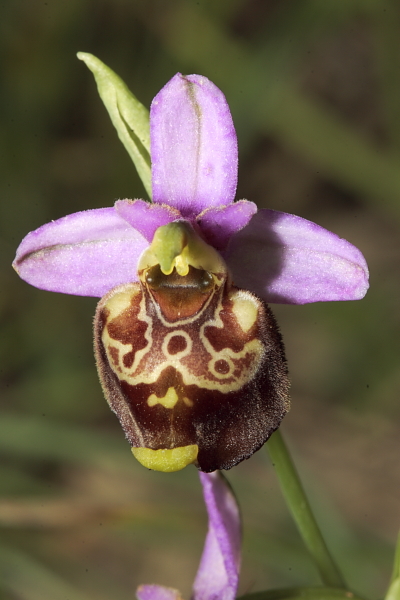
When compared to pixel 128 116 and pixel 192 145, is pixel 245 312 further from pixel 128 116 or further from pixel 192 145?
pixel 128 116

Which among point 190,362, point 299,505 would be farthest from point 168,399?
point 299,505

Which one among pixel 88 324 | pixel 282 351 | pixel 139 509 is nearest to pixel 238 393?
pixel 282 351

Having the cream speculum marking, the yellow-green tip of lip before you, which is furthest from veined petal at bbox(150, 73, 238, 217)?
the yellow-green tip of lip

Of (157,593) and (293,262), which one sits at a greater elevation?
(293,262)

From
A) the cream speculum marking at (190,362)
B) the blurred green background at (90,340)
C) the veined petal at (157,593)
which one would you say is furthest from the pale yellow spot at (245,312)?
the blurred green background at (90,340)

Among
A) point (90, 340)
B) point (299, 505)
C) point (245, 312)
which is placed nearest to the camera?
point (245, 312)

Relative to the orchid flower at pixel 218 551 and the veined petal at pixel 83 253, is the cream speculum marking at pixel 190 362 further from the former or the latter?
the orchid flower at pixel 218 551
